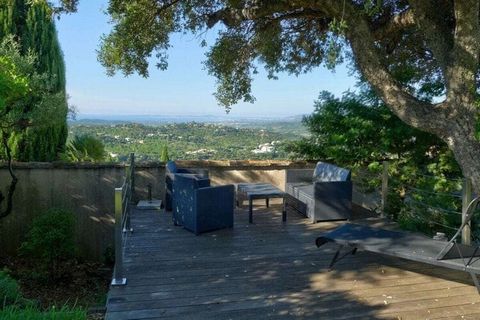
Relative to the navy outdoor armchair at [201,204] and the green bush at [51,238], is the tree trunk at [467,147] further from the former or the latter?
the green bush at [51,238]

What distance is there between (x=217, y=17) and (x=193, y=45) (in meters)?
0.79

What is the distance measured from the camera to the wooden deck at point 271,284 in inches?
153

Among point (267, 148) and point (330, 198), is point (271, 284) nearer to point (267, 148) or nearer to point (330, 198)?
point (330, 198)

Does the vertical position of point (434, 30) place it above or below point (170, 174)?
above

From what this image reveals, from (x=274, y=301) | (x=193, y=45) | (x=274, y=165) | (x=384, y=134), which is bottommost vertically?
(x=274, y=301)

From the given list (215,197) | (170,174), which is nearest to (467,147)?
(215,197)

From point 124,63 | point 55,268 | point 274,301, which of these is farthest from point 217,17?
point 274,301

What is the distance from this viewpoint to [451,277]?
4.77 metres

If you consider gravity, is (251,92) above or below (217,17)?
below

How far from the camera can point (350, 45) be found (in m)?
6.12

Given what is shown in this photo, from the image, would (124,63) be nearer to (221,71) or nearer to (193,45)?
(193,45)

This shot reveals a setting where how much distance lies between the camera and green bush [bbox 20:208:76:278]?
6.62 meters

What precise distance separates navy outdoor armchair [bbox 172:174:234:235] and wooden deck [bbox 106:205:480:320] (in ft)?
0.93

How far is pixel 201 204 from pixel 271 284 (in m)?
2.13
